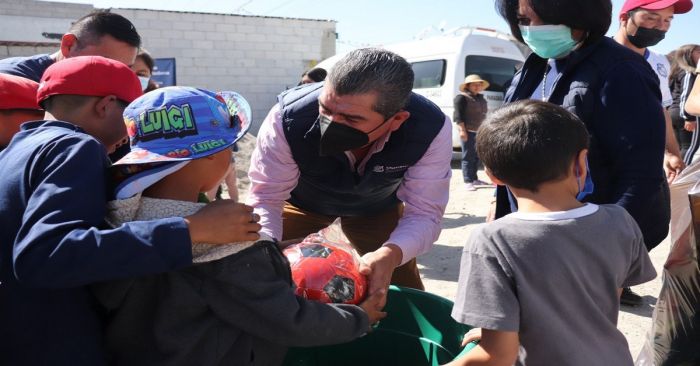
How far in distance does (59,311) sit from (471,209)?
19.2ft

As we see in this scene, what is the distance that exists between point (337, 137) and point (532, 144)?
808 mm

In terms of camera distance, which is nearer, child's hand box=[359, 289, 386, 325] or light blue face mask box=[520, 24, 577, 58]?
child's hand box=[359, 289, 386, 325]

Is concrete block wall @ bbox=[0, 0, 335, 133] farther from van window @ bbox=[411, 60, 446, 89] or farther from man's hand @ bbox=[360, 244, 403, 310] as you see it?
man's hand @ bbox=[360, 244, 403, 310]

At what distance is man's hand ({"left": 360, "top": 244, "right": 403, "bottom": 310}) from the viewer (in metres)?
1.70

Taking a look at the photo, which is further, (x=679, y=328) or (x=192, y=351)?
(x=679, y=328)

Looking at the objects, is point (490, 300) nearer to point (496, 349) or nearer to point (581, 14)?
point (496, 349)

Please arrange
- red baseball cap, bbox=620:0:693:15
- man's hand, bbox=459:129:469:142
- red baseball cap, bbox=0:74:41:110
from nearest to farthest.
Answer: red baseball cap, bbox=0:74:41:110 < red baseball cap, bbox=620:0:693:15 < man's hand, bbox=459:129:469:142

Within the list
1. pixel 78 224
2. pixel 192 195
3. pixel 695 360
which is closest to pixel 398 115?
pixel 192 195

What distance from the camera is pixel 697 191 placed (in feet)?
6.45

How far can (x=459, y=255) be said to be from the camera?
4898 millimetres

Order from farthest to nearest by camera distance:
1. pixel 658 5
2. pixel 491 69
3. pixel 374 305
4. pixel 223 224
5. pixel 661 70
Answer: pixel 491 69, pixel 661 70, pixel 658 5, pixel 374 305, pixel 223 224

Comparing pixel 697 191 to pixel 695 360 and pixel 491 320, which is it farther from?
pixel 491 320

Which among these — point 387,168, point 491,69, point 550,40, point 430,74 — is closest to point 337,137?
point 387,168

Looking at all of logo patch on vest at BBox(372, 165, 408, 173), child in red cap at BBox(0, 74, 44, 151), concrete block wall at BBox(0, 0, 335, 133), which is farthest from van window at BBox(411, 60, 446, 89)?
child in red cap at BBox(0, 74, 44, 151)
